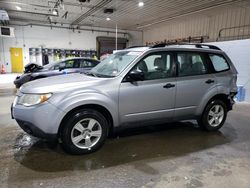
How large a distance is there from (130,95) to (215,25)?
1237 cm

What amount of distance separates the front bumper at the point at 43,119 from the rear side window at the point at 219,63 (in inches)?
109

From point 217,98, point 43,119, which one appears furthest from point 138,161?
point 217,98

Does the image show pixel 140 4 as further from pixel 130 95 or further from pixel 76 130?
pixel 76 130

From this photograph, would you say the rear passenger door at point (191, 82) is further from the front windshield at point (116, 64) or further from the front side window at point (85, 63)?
the front side window at point (85, 63)

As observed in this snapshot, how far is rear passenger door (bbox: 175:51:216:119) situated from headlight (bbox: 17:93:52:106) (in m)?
1.98

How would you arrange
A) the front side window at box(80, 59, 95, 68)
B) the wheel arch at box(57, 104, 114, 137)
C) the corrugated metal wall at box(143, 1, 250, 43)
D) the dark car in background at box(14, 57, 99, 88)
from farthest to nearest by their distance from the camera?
the corrugated metal wall at box(143, 1, 250, 43)
the front side window at box(80, 59, 95, 68)
the dark car in background at box(14, 57, 99, 88)
the wheel arch at box(57, 104, 114, 137)

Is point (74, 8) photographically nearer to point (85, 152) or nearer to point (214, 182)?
point (85, 152)

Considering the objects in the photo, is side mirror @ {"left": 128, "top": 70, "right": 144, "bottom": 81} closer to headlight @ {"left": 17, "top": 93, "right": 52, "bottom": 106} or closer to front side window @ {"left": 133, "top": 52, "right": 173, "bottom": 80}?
front side window @ {"left": 133, "top": 52, "right": 173, "bottom": 80}

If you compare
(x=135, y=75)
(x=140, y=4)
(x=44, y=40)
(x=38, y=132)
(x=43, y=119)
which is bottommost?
(x=38, y=132)

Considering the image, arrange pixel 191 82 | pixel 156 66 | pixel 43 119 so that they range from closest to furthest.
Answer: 1. pixel 43 119
2. pixel 156 66
3. pixel 191 82

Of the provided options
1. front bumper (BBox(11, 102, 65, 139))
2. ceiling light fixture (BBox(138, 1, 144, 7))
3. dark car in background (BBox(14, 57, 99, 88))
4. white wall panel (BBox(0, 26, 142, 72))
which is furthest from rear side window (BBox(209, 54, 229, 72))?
white wall panel (BBox(0, 26, 142, 72))

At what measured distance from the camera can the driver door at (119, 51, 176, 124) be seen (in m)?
2.96

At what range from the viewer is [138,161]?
107 inches

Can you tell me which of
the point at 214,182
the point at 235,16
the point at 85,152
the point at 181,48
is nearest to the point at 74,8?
the point at 235,16
